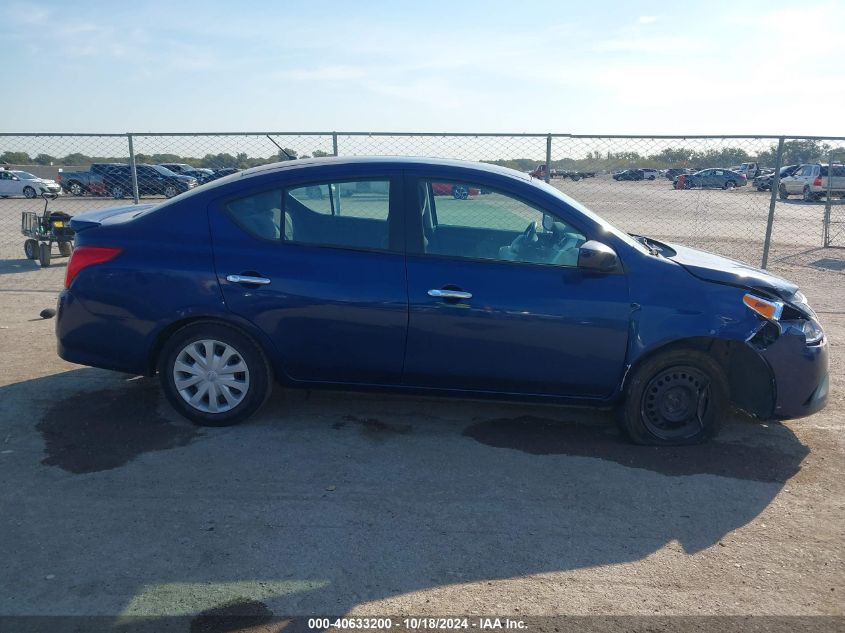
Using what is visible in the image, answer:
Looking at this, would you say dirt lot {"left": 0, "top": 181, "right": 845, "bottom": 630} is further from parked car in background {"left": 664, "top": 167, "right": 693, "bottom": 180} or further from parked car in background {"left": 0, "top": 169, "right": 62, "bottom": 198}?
parked car in background {"left": 0, "top": 169, "right": 62, "bottom": 198}

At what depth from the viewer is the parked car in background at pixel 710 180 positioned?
12.6 m

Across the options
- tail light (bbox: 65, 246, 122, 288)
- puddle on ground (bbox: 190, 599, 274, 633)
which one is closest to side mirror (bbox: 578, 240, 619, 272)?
puddle on ground (bbox: 190, 599, 274, 633)

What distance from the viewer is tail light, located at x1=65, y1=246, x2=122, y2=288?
15.9 ft

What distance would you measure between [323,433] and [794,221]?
21.4 metres

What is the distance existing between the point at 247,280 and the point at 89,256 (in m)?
1.11

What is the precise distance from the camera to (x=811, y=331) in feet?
15.5

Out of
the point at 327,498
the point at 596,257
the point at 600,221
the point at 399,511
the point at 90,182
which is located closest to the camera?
the point at 399,511

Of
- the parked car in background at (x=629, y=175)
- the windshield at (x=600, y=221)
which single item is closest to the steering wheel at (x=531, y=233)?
the windshield at (x=600, y=221)

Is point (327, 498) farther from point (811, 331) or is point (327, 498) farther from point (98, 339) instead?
point (811, 331)

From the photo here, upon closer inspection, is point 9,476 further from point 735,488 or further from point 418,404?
point 735,488

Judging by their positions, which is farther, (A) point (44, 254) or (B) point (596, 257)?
(A) point (44, 254)

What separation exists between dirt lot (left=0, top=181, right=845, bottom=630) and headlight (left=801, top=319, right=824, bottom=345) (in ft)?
2.49

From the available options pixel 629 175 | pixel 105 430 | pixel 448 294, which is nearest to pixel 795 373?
pixel 448 294

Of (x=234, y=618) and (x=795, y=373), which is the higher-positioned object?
(x=795, y=373)
